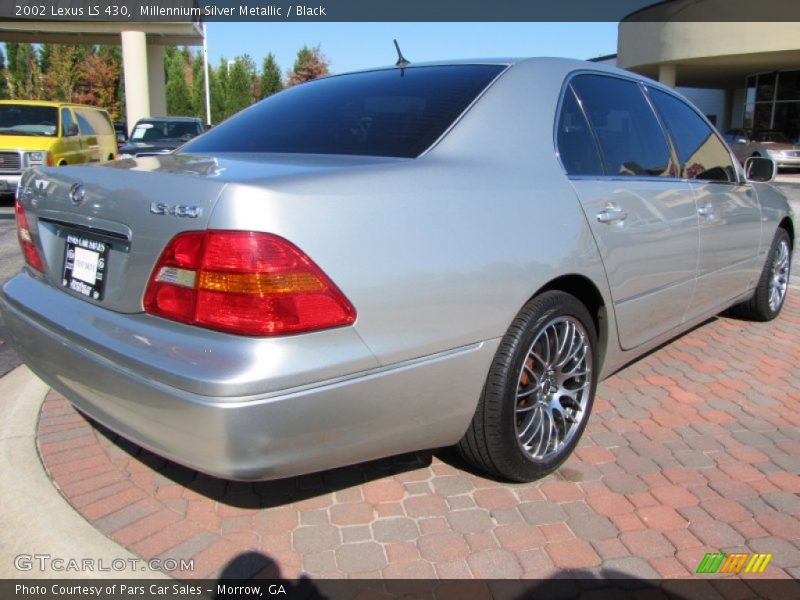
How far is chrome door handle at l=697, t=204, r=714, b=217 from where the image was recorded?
363cm

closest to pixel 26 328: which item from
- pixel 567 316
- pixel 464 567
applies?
pixel 464 567

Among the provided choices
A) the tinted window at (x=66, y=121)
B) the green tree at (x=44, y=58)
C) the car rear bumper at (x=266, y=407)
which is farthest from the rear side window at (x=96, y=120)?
the green tree at (x=44, y=58)

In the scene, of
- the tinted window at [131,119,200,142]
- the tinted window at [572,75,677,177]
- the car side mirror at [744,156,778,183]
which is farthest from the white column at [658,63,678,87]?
the tinted window at [572,75,677,177]

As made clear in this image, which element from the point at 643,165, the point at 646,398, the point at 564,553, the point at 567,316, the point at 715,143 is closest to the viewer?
the point at 564,553

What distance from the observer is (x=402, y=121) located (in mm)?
2656

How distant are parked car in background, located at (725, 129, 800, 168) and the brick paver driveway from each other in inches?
765

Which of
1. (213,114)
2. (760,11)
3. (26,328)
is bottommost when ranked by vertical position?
(26,328)

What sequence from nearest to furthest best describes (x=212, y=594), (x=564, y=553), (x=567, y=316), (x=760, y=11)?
(x=212, y=594)
(x=564, y=553)
(x=567, y=316)
(x=760, y=11)

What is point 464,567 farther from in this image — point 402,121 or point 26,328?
point 26,328

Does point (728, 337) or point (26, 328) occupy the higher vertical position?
point (26, 328)

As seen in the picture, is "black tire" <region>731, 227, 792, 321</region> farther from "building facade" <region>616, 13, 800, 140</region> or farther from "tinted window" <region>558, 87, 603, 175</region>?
"building facade" <region>616, 13, 800, 140</region>

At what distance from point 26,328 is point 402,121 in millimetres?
1657

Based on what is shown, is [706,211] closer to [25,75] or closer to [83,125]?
[83,125]

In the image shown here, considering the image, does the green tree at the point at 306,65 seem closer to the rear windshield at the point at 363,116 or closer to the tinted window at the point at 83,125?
the tinted window at the point at 83,125
